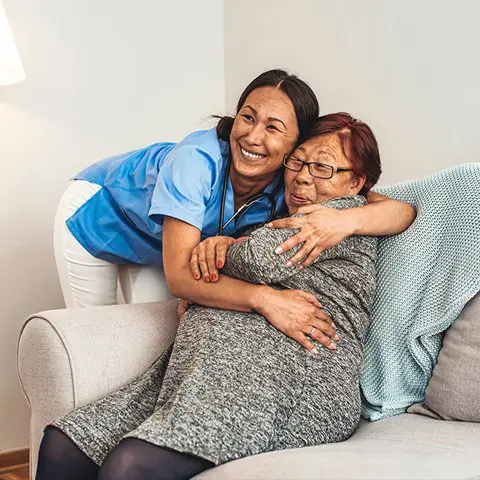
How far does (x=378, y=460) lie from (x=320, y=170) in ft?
2.18

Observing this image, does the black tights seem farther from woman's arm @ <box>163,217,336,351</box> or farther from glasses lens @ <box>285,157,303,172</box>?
glasses lens @ <box>285,157,303,172</box>

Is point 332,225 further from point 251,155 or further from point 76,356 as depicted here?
point 76,356

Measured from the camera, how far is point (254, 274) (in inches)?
57.6

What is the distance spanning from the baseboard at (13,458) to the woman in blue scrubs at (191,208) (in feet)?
2.71

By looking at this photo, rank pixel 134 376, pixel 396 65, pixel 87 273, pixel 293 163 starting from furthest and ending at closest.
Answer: pixel 396 65 < pixel 87 273 < pixel 293 163 < pixel 134 376

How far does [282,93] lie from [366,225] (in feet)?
1.16

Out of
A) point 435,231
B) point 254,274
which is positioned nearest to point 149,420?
point 254,274

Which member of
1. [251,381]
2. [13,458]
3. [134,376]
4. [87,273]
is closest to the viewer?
[251,381]

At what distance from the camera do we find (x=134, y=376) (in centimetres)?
156

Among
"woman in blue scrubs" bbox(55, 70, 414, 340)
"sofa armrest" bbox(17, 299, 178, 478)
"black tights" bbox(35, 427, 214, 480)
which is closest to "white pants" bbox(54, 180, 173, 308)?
"woman in blue scrubs" bbox(55, 70, 414, 340)

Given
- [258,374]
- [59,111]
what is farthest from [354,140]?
[59,111]

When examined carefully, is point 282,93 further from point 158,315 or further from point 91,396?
point 91,396

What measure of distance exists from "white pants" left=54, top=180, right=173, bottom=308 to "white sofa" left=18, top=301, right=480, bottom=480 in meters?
0.31

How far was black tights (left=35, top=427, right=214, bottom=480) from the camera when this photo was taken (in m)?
1.16
